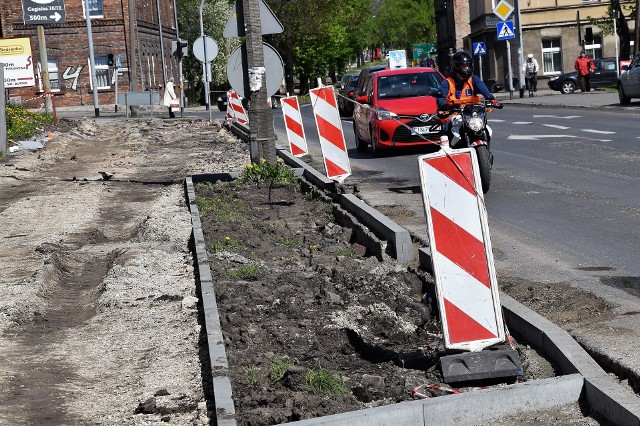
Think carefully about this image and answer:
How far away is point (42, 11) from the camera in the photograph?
52594mm

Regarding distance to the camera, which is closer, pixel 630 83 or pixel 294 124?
pixel 294 124

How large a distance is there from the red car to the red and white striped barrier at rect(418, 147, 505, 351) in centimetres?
1480

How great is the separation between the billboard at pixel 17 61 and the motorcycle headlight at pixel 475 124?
3078 cm

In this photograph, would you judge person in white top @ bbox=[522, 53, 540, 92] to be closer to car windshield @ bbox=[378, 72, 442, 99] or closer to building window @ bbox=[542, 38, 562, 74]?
building window @ bbox=[542, 38, 562, 74]

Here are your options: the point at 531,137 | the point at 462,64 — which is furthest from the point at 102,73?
the point at 462,64

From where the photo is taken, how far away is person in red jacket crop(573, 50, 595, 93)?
47469 mm

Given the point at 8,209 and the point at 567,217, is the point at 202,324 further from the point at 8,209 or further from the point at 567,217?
the point at 8,209

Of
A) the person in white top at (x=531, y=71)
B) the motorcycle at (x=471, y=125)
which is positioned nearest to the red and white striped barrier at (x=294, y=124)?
the motorcycle at (x=471, y=125)

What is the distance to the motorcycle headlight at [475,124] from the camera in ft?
44.4

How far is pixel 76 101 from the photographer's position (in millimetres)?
69812

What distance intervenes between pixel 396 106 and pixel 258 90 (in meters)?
5.85

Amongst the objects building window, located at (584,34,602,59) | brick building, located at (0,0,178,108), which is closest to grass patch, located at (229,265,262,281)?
building window, located at (584,34,602,59)

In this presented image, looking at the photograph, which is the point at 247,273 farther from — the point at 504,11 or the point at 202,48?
the point at 504,11

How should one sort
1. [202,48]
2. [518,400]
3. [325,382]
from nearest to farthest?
1. [518,400]
2. [325,382]
3. [202,48]
